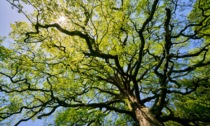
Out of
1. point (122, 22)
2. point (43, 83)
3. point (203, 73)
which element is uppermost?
point (122, 22)

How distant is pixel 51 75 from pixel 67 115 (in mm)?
2858

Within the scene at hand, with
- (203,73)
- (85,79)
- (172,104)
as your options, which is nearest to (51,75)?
(85,79)

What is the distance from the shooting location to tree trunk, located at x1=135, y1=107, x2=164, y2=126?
323 inches

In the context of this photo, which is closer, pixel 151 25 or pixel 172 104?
pixel 151 25

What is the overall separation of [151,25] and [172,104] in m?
5.78

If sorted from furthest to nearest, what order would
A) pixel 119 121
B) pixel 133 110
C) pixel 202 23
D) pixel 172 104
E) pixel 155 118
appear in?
pixel 172 104
pixel 119 121
pixel 202 23
pixel 133 110
pixel 155 118

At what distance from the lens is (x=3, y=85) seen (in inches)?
459

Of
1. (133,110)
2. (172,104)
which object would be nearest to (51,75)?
(133,110)

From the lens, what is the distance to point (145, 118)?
8.50m

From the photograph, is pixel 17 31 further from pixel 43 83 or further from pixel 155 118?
pixel 155 118

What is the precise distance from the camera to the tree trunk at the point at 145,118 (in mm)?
8195

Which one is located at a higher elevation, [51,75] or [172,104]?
[51,75]

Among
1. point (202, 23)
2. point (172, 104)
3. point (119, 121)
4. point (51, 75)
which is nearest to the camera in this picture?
point (202, 23)

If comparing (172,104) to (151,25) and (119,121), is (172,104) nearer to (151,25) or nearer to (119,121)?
(119,121)
